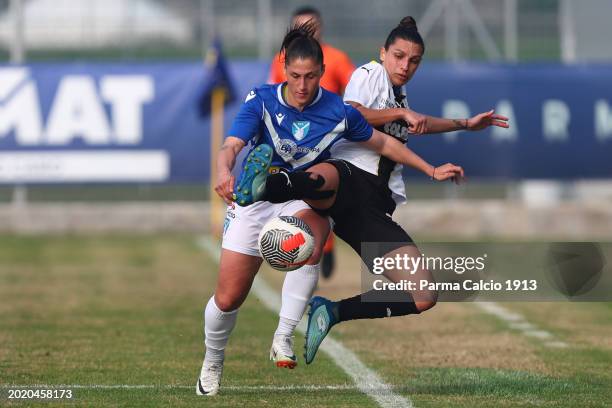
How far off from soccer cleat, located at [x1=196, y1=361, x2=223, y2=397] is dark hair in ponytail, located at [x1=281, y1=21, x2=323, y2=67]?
5.44 feet

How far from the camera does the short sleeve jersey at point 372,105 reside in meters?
7.60

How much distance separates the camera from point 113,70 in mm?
19828

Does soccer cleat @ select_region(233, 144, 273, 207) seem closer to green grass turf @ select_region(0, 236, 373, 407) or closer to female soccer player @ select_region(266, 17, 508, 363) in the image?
female soccer player @ select_region(266, 17, 508, 363)

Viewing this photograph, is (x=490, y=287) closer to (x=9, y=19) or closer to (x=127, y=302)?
(x=127, y=302)

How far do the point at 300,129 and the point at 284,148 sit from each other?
0.13m

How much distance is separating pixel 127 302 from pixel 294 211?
5387mm

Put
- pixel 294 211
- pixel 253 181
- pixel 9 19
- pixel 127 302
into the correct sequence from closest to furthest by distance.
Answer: pixel 253 181 → pixel 294 211 → pixel 127 302 → pixel 9 19

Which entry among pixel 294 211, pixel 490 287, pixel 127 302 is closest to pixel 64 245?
pixel 127 302

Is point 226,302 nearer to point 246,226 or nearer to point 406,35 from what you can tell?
point 246,226

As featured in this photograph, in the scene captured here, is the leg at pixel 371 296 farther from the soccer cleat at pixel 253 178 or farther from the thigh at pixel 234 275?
the soccer cleat at pixel 253 178

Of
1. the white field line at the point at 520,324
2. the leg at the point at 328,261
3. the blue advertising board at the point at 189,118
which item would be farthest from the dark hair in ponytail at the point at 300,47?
the blue advertising board at the point at 189,118

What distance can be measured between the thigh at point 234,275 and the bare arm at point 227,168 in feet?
1.37

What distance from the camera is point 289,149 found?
7.27m

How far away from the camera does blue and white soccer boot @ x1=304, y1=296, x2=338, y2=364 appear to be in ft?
24.5
